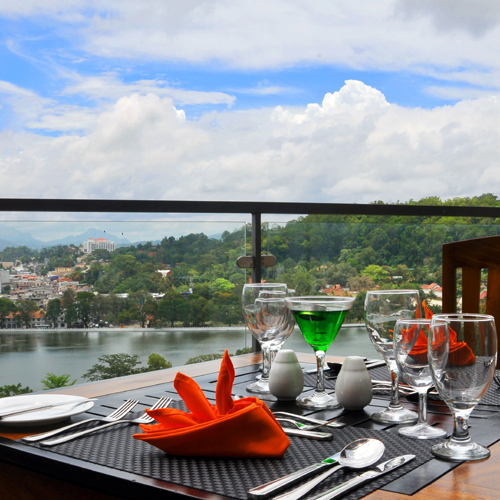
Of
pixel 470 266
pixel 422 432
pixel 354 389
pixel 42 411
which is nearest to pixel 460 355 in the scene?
pixel 422 432

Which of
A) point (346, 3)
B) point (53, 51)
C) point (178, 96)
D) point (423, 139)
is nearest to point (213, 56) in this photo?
point (178, 96)

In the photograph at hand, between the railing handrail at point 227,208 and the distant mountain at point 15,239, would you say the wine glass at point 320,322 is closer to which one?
the railing handrail at point 227,208

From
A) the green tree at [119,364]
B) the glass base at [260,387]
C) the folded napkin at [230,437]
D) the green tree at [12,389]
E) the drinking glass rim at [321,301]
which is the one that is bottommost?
the green tree at [12,389]

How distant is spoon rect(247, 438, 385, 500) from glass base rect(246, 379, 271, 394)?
0.31 metres

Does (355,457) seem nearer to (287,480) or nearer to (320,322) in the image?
(287,480)

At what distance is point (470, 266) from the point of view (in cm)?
158

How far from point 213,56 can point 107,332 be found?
2363 cm

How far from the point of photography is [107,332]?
215 cm

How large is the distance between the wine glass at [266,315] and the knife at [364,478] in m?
0.36

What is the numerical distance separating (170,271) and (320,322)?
1.35m

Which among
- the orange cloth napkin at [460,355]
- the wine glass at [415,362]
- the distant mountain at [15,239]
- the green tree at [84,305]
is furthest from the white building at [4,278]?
the orange cloth napkin at [460,355]

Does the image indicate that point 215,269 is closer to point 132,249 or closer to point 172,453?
point 132,249

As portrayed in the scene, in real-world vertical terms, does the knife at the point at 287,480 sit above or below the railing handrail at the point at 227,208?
below

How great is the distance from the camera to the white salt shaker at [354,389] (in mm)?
804
